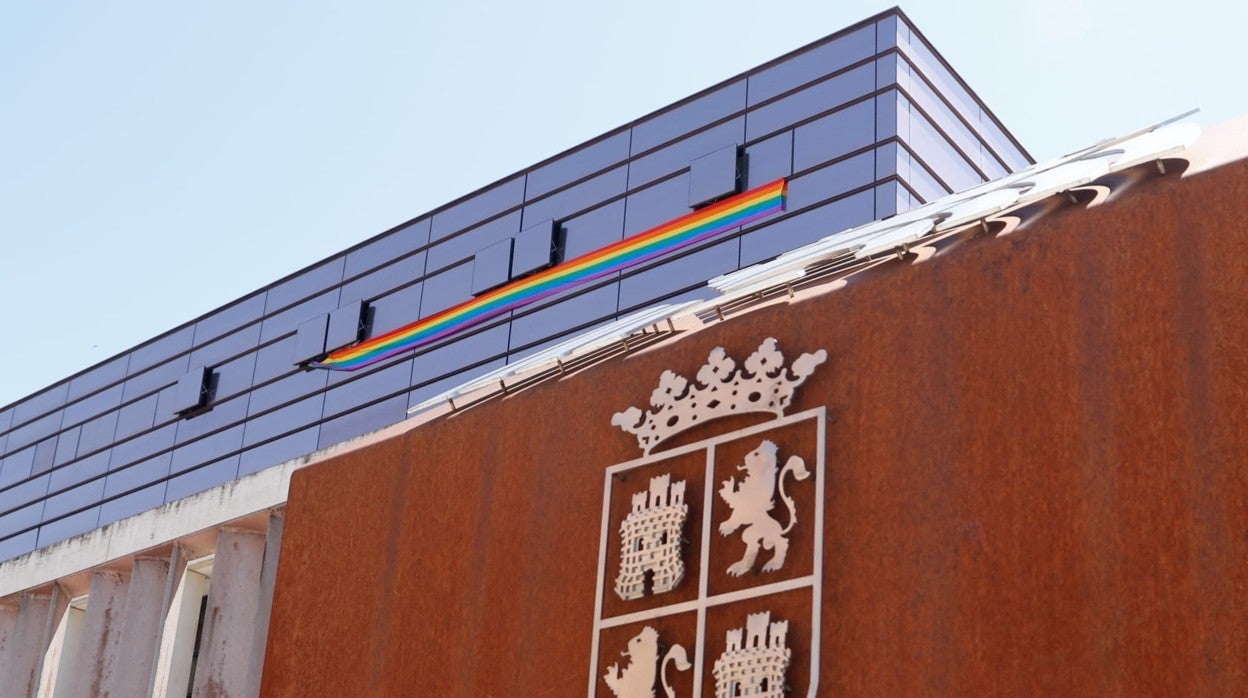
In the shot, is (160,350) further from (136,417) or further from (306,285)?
(306,285)

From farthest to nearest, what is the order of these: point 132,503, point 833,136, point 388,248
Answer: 1. point 132,503
2. point 388,248
3. point 833,136

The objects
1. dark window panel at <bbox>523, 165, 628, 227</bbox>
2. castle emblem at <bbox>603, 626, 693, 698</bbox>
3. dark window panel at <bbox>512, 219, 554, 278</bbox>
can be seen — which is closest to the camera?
castle emblem at <bbox>603, 626, 693, 698</bbox>

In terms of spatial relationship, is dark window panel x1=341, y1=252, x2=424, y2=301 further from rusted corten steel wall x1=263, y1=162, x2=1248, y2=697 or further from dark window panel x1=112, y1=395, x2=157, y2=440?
rusted corten steel wall x1=263, y1=162, x2=1248, y2=697

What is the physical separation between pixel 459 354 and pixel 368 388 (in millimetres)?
2208

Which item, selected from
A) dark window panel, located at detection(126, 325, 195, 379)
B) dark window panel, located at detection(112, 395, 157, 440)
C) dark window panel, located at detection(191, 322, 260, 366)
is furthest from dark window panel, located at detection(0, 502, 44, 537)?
dark window panel, located at detection(191, 322, 260, 366)

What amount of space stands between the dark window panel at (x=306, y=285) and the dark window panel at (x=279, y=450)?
104 inches

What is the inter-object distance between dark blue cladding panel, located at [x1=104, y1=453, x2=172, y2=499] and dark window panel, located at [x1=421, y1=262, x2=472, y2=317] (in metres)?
7.20


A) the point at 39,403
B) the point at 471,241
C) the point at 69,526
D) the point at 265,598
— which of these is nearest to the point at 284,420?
the point at 471,241

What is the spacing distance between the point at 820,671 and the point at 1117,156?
112 inches

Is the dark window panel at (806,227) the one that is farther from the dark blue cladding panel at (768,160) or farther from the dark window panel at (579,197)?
the dark window panel at (579,197)

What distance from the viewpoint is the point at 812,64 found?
22.2 meters

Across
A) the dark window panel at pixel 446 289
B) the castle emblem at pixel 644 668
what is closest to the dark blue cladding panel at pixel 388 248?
the dark window panel at pixel 446 289

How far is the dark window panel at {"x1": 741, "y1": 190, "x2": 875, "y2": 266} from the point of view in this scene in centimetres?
2055

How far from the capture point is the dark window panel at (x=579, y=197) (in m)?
24.2
